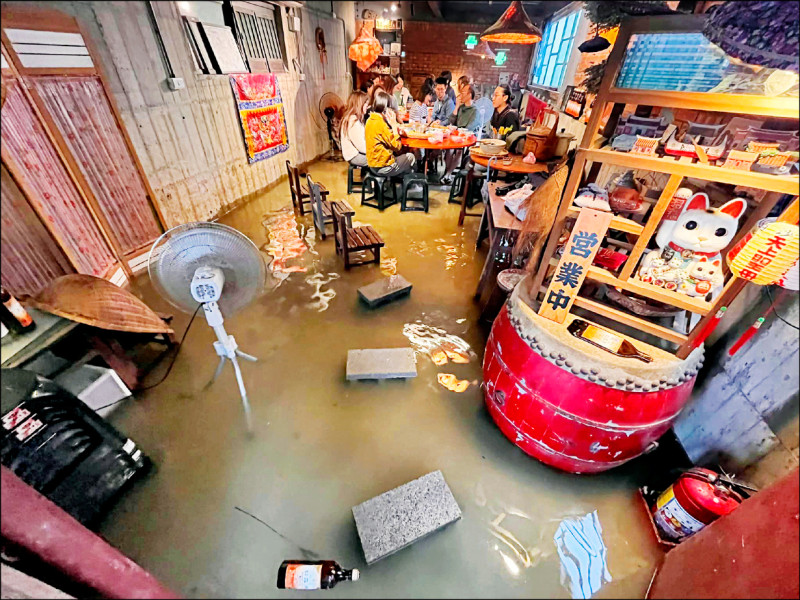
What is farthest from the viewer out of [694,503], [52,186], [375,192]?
[375,192]

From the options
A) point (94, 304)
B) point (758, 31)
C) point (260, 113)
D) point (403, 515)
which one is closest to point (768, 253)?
point (758, 31)

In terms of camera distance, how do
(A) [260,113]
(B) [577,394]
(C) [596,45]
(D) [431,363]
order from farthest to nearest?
(A) [260,113] < (D) [431,363] < (C) [596,45] < (B) [577,394]

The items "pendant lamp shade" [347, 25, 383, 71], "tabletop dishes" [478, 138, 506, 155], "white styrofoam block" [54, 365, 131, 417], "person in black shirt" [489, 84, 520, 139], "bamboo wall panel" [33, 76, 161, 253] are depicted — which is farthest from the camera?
"pendant lamp shade" [347, 25, 383, 71]

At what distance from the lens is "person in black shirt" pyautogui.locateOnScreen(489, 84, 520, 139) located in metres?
5.93

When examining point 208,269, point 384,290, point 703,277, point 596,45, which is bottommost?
point 384,290

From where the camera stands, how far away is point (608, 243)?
1.91 metres

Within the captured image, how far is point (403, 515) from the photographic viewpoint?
189cm

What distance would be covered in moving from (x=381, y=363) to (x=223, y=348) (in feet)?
4.05

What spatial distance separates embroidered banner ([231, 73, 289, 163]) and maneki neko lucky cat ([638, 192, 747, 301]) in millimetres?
6130

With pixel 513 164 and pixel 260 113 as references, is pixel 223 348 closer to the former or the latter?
pixel 513 164

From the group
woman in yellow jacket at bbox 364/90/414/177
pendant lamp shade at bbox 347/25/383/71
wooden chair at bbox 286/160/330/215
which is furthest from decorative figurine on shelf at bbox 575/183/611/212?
pendant lamp shade at bbox 347/25/383/71

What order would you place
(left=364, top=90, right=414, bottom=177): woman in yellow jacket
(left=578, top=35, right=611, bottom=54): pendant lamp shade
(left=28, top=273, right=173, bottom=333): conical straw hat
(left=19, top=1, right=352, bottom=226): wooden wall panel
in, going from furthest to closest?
(left=364, top=90, right=414, bottom=177): woman in yellow jacket → (left=19, top=1, right=352, bottom=226): wooden wall panel → (left=578, top=35, right=611, bottom=54): pendant lamp shade → (left=28, top=273, right=173, bottom=333): conical straw hat

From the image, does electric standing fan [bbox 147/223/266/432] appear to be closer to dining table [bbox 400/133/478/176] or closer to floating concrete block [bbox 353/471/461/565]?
floating concrete block [bbox 353/471/461/565]

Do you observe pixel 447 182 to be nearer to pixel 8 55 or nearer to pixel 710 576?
pixel 8 55
